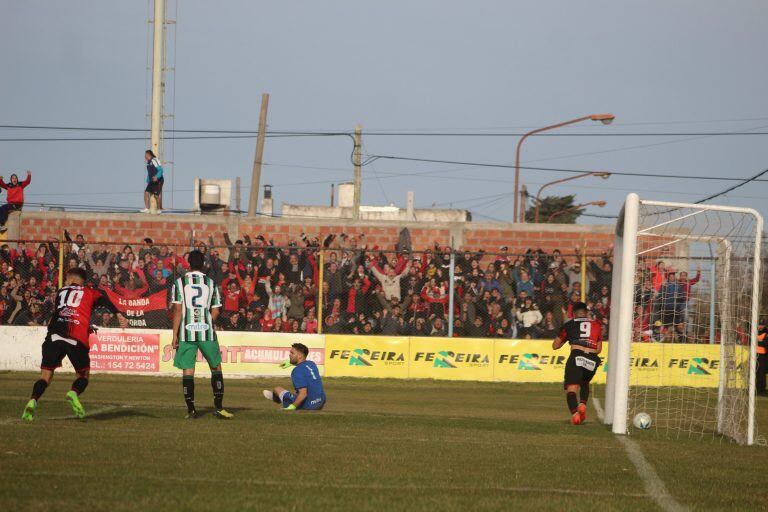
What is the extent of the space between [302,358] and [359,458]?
570 cm

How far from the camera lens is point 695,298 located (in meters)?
17.3

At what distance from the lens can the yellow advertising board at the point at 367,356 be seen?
24.4 metres

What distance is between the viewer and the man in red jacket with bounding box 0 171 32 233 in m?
30.7

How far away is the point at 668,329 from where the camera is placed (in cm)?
1973

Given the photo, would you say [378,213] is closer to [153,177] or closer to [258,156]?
[258,156]

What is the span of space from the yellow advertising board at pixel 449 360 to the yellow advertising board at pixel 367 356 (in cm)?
27

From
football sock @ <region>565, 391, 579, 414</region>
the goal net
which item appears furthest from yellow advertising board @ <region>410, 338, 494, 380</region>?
football sock @ <region>565, 391, 579, 414</region>

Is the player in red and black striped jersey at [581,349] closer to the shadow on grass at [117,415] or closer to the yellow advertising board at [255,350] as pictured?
the shadow on grass at [117,415]

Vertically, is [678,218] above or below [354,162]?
below

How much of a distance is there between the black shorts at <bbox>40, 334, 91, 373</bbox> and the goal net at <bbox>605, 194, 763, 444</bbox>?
21.4 ft

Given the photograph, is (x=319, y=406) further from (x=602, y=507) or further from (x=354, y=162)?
(x=354, y=162)

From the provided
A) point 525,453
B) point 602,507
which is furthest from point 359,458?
point 602,507

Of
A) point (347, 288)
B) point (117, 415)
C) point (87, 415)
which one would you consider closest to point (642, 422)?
point (117, 415)

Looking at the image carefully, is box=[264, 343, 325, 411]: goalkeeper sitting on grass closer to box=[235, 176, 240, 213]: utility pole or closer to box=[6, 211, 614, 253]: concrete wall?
box=[6, 211, 614, 253]: concrete wall
